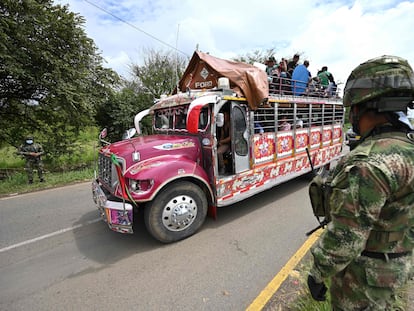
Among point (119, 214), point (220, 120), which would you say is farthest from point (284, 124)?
point (119, 214)

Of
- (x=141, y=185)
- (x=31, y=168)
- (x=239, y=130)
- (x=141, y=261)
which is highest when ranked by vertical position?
(x=239, y=130)

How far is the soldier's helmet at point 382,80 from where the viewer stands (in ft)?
3.74

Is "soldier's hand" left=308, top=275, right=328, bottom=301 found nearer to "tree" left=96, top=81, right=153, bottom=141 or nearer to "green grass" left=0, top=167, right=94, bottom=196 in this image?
"green grass" left=0, top=167, right=94, bottom=196

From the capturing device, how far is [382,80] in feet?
3.81

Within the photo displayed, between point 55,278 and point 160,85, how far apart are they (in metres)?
Answer: 18.0

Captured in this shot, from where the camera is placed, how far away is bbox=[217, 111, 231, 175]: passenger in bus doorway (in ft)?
13.2

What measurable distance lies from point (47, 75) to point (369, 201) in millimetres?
10156

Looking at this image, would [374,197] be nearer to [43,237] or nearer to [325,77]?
[43,237]

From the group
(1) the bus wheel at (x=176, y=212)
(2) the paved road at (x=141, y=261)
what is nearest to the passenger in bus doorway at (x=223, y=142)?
(1) the bus wheel at (x=176, y=212)

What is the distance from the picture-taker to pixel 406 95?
116 centimetres

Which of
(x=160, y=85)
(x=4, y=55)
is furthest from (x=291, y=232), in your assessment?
(x=160, y=85)

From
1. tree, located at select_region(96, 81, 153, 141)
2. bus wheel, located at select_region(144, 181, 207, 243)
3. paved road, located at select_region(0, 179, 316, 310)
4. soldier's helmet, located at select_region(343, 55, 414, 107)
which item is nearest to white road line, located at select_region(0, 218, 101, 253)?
paved road, located at select_region(0, 179, 316, 310)

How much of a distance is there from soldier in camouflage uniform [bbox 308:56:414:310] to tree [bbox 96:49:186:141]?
24.0 feet

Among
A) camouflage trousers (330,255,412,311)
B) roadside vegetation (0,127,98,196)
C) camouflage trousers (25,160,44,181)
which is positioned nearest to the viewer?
camouflage trousers (330,255,412,311)
